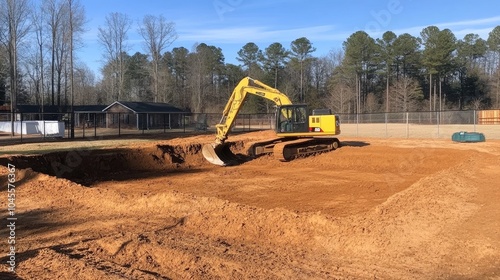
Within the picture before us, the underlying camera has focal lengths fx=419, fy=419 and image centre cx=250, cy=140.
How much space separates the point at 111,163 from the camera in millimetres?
18031

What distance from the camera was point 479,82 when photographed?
84750mm

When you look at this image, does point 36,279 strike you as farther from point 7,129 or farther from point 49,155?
point 7,129

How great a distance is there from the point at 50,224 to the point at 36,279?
11.2ft

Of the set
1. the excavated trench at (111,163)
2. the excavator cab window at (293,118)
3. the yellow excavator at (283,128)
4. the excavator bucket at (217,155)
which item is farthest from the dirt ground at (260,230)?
the excavator cab window at (293,118)

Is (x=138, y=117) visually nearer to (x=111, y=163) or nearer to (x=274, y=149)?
A: (x=111, y=163)

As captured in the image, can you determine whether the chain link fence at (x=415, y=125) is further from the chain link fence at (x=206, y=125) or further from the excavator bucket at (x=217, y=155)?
the excavator bucket at (x=217, y=155)

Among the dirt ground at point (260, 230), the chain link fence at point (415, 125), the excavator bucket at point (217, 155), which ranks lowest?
the dirt ground at point (260, 230)

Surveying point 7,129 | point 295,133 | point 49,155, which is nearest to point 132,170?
point 49,155

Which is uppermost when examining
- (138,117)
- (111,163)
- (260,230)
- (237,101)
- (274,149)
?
(138,117)

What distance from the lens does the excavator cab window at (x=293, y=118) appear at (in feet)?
66.2

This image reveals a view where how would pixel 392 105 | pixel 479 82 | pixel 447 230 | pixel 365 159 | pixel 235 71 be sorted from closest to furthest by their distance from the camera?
pixel 447 230, pixel 365 159, pixel 392 105, pixel 479 82, pixel 235 71

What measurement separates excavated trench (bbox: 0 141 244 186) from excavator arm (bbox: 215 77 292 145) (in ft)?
5.96

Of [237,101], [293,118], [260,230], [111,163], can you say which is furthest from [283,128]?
[260,230]

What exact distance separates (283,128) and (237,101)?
2.63 metres
